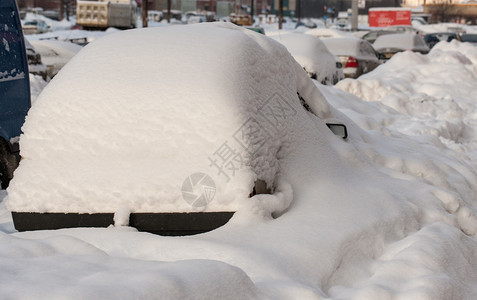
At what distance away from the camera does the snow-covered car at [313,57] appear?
15.0 m

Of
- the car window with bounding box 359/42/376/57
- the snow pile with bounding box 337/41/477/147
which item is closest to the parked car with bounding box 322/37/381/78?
the car window with bounding box 359/42/376/57

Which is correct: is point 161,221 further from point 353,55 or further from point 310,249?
point 353,55

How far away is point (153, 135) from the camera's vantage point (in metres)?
4.03

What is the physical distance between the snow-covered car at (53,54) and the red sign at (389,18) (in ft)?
164

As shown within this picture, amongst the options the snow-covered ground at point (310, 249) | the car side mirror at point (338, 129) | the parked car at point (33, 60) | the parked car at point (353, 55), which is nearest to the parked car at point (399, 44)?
the parked car at point (353, 55)

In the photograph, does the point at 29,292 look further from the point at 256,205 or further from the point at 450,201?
the point at 450,201

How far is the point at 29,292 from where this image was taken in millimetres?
2340

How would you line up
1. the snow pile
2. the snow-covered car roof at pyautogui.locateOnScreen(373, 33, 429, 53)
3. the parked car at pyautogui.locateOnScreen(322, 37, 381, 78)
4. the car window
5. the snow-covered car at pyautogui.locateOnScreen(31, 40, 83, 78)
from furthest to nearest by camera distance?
the snow-covered car roof at pyautogui.locateOnScreen(373, 33, 429, 53)
the car window
the parked car at pyautogui.locateOnScreen(322, 37, 381, 78)
the snow-covered car at pyautogui.locateOnScreen(31, 40, 83, 78)
the snow pile

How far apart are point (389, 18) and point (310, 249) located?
65.3 metres

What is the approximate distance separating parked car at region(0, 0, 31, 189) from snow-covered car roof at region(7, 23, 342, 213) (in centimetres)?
322

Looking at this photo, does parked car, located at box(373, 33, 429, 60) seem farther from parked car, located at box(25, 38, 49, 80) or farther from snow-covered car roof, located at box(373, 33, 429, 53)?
parked car, located at box(25, 38, 49, 80)

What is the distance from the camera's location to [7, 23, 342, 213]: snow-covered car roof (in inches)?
154

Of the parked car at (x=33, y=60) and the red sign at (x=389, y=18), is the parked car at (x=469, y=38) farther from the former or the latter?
the parked car at (x=33, y=60)

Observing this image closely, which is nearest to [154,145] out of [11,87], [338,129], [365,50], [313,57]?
[338,129]
